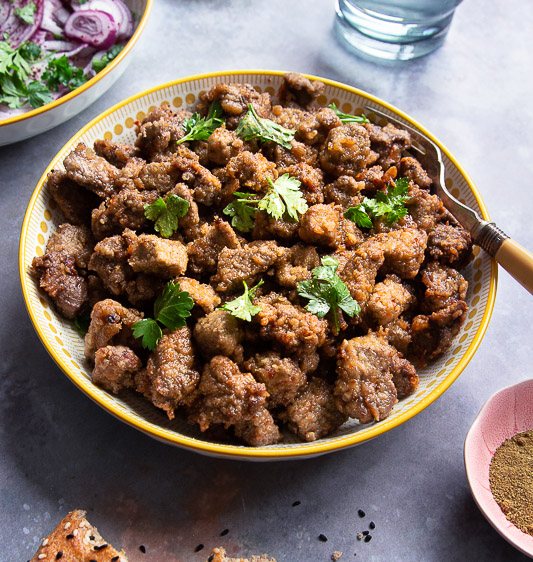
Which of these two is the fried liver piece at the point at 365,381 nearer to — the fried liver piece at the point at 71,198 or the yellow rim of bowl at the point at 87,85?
the fried liver piece at the point at 71,198

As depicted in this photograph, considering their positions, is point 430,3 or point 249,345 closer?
point 249,345

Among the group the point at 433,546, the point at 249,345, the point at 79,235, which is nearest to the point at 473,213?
the point at 249,345

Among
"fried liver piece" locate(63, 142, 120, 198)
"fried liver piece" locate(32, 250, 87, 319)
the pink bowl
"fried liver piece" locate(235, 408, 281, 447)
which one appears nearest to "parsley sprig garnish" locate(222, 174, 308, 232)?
"fried liver piece" locate(63, 142, 120, 198)

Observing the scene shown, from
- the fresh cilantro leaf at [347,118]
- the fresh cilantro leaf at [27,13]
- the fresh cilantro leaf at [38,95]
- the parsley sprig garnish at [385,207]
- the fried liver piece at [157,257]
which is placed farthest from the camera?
the fresh cilantro leaf at [27,13]

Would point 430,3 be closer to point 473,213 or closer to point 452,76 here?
point 452,76

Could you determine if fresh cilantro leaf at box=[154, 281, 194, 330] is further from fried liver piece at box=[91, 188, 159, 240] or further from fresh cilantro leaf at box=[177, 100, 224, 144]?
fresh cilantro leaf at box=[177, 100, 224, 144]

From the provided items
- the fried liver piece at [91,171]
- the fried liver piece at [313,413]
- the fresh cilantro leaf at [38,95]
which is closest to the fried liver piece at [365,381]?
the fried liver piece at [313,413]
